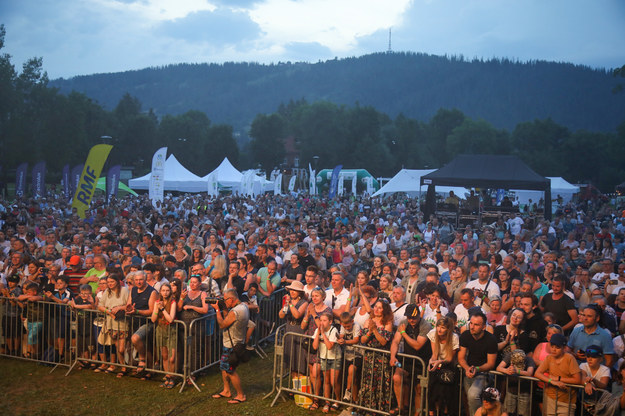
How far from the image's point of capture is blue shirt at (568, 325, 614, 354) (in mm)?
5035

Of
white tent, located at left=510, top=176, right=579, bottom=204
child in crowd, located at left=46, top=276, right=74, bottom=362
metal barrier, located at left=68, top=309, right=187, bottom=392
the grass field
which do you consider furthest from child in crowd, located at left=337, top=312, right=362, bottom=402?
white tent, located at left=510, top=176, right=579, bottom=204

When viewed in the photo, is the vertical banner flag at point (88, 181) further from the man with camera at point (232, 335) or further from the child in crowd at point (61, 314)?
the man with camera at point (232, 335)

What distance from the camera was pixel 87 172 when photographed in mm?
15000

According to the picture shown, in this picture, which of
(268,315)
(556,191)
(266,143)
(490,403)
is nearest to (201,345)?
(268,315)

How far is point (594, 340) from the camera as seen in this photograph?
5.08 m

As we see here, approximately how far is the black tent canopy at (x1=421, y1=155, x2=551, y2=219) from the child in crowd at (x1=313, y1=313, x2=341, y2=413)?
13.9m

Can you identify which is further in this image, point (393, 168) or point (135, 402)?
point (393, 168)

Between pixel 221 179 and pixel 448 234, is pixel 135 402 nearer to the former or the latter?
pixel 448 234

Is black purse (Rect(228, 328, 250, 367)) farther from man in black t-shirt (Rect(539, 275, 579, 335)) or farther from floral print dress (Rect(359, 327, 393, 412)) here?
man in black t-shirt (Rect(539, 275, 579, 335))

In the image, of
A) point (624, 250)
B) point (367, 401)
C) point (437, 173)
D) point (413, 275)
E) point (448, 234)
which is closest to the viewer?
→ point (367, 401)

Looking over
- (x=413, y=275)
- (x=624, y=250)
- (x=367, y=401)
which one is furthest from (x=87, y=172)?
(x=624, y=250)

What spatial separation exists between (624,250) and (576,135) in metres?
72.8

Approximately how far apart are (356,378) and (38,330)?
4.60 metres

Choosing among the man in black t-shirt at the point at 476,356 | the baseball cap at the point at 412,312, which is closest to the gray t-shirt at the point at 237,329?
the baseball cap at the point at 412,312
